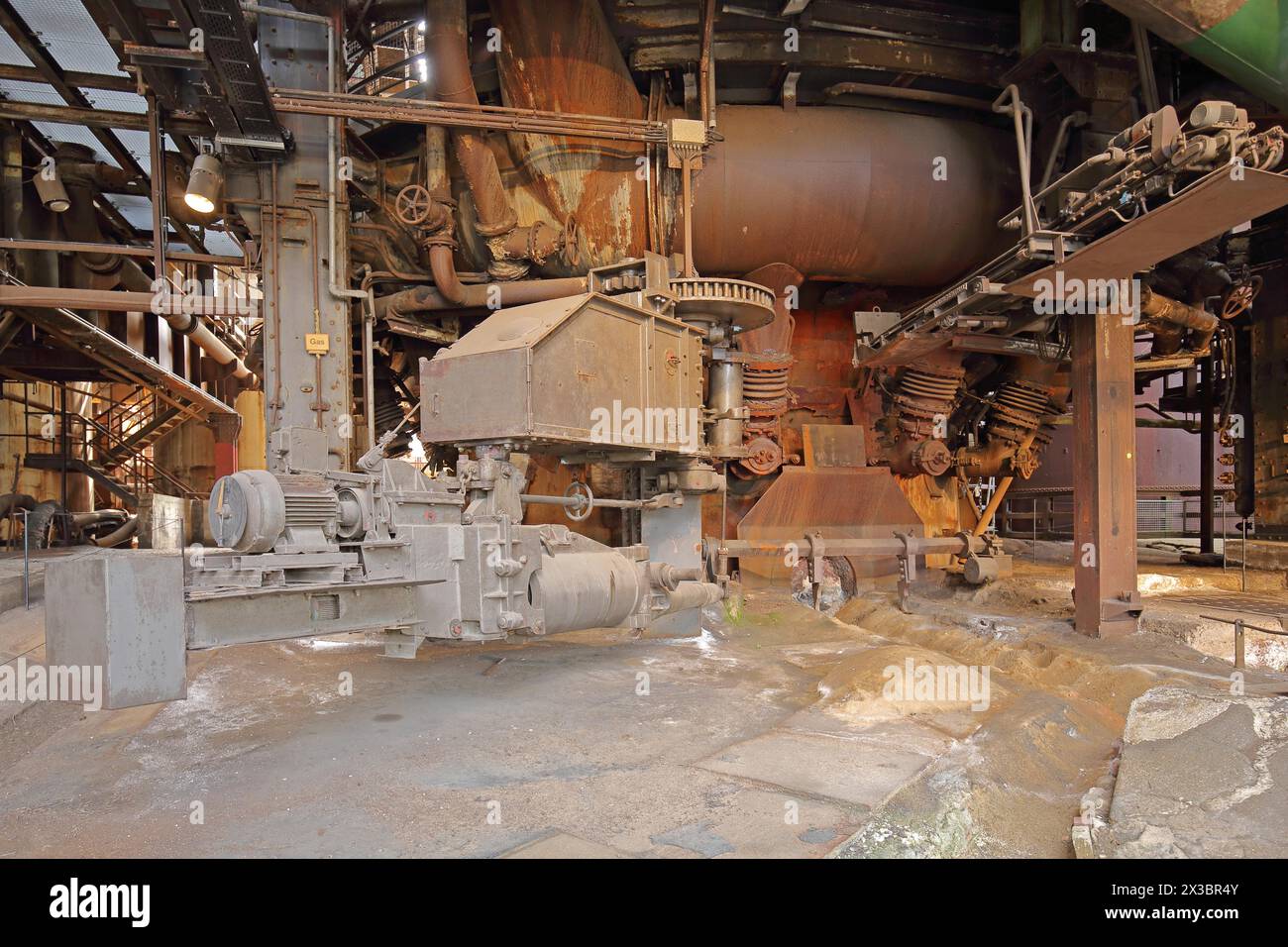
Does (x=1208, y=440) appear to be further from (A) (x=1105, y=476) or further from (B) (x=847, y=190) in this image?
(B) (x=847, y=190)

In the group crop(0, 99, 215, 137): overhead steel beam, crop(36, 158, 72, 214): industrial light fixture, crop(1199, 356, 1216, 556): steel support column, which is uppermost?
crop(0, 99, 215, 137): overhead steel beam

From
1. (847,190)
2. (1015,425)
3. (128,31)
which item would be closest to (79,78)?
(128,31)

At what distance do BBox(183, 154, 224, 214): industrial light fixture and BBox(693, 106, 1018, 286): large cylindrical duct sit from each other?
4.77 meters

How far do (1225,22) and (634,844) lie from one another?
7.07m

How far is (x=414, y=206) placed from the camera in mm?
8391

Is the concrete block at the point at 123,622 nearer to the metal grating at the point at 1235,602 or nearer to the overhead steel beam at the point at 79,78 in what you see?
the overhead steel beam at the point at 79,78

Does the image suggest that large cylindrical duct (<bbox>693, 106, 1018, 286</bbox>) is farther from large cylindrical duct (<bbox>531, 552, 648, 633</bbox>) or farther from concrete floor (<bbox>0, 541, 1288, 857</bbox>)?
concrete floor (<bbox>0, 541, 1288, 857</bbox>)

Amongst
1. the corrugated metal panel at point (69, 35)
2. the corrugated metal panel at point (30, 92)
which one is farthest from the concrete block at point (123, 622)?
the corrugated metal panel at point (30, 92)

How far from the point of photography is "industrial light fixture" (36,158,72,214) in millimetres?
8961

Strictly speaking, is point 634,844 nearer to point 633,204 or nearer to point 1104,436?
point 1104,436

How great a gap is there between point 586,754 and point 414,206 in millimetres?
6212

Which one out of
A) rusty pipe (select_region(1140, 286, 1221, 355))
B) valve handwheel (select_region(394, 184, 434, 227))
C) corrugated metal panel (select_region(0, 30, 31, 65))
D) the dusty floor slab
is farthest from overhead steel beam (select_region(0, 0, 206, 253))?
rusty pipe (select_region(1140, 286, 1221, 355))

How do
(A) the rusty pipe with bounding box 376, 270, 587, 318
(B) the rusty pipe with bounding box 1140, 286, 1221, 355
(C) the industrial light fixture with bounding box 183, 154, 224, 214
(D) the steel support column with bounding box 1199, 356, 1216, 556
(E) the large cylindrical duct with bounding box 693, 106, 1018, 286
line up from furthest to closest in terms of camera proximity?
(D) the steel support column with bounding box 1199, 356, 1216, 556, (E) the large cylindrical duct with bounding box 693, 106, 1018, 286, (A) the rusty pipe with bounding box 376, 270, 587, 318, (B) the rusty pipe with bounding box 1140, 286, 1221, 355, (C) the industrial light fixture with bounding box 183, 154, 224, 214

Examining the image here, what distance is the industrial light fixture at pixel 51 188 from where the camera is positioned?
8961 mm
